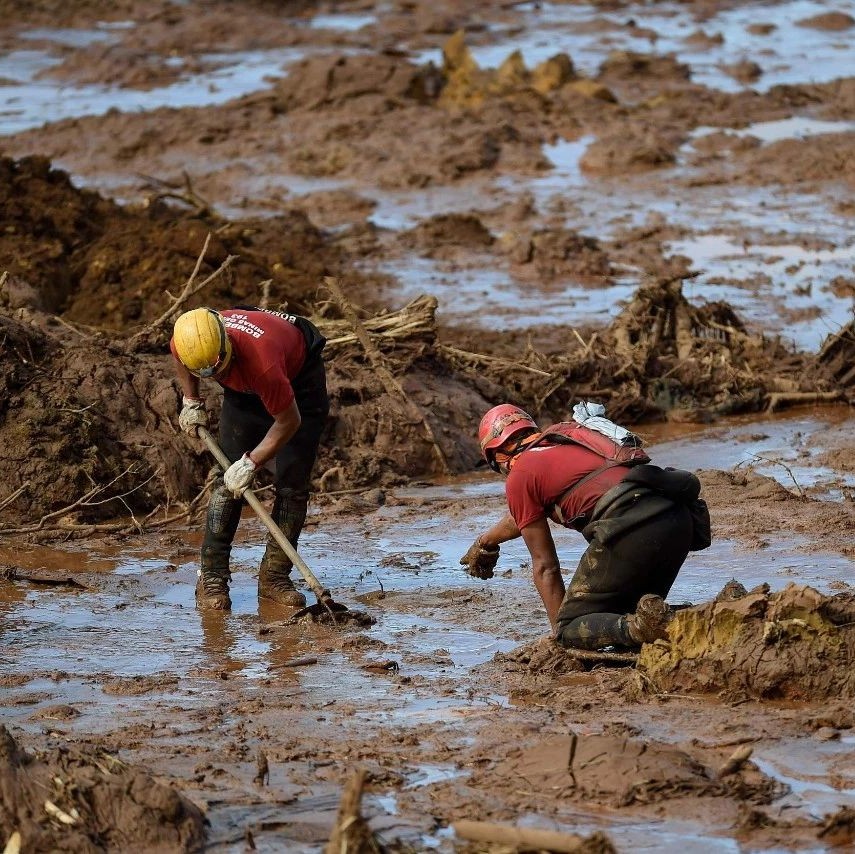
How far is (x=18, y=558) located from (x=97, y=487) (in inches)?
26.2

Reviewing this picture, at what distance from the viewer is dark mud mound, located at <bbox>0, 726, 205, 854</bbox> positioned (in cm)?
428

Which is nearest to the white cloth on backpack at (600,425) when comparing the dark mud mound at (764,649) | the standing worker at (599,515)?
the standing worker at (599,515)

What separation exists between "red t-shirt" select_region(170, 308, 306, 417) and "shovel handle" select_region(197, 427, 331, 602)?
0.36 m

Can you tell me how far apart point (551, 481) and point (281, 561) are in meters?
2.02

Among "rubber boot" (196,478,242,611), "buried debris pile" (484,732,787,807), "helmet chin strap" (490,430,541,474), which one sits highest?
"helmet chin strap" (490,430,541,474)

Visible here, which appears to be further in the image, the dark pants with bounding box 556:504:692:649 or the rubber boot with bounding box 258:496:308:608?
the rubber boot with bounding box 258:496:308:608

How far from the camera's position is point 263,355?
22.5 feet

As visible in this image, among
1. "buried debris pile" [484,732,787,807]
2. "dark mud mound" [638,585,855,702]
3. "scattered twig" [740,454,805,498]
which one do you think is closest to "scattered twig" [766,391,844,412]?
"scattered twig" [740,454,805,498]

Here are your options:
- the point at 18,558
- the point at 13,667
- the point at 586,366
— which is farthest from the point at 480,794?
the point at 586,366

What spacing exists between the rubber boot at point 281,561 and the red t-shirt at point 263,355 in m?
0.74

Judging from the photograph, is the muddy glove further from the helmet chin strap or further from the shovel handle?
the shovel handle

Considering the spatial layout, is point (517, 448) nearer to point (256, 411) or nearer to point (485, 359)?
point (256, 411)

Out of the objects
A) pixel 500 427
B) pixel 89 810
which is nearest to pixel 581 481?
pixel 500 427

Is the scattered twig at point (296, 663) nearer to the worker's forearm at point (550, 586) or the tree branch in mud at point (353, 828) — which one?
the worker's forearm at point (550, 586)
